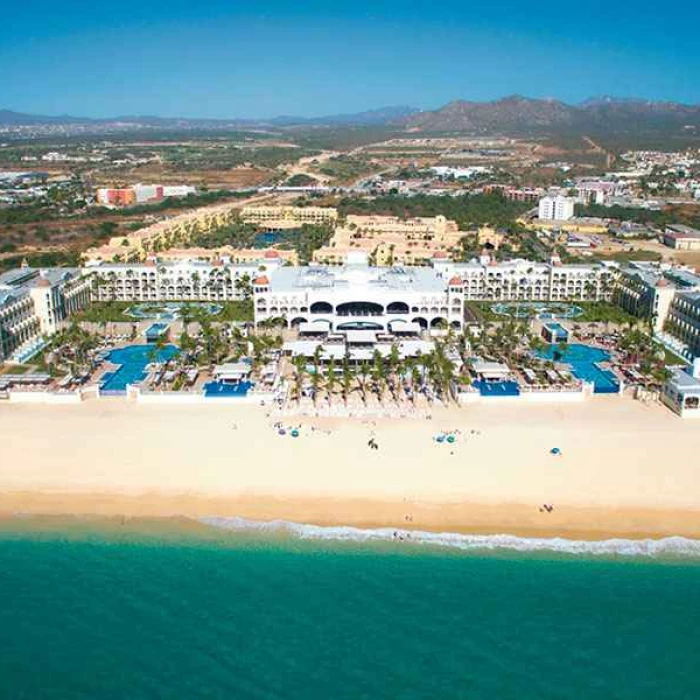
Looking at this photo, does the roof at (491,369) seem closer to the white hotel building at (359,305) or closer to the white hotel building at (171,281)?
the white hotel building at (359,305)

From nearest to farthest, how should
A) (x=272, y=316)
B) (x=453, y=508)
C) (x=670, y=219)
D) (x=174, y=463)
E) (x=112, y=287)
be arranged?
1. (x=453, y=508)
2. (x=174, y=463)
3. (x=272, y=316)
4. (x=112, y=287)
5. (x=670, y=219)

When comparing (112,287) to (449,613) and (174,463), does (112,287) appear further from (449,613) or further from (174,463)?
(449,613)

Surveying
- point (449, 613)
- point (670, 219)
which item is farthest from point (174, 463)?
point (670, 219)

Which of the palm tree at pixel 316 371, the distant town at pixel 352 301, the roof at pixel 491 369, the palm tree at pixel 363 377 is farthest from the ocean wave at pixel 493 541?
the roof at pixel 491 369

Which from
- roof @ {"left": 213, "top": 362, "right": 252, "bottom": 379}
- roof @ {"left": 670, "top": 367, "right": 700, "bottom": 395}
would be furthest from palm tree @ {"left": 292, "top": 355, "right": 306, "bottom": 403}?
roof @ {"left": 670, "top": 367, "right": 700, "bottom": 395}

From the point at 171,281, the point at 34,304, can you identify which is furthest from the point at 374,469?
the point at 171,281
